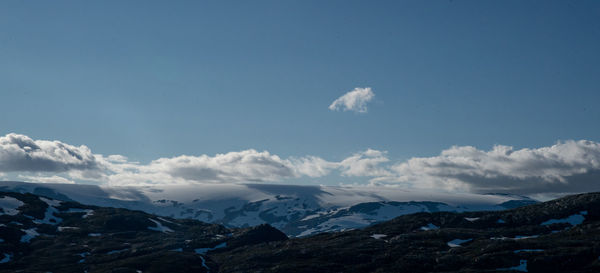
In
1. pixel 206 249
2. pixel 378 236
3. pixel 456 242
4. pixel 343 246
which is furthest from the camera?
pixel 206 249

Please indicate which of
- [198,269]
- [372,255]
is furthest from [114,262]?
[372,255]

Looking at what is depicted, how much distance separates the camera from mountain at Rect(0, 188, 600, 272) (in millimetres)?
86312

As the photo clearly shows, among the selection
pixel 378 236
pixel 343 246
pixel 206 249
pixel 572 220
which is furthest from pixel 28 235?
pixel 572 220

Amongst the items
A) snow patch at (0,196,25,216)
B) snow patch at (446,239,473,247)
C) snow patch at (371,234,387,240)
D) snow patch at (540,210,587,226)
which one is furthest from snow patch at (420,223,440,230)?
snow patch at (0,196,25,216)

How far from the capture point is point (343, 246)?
11681 centimetres

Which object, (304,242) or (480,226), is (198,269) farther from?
(480,226)

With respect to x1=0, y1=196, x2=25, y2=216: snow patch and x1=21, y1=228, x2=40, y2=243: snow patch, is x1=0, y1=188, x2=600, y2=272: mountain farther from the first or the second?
x1=0, y1=196, x2=25, y2=216: snow patch

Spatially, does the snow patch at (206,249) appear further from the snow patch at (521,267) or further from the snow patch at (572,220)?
the snow patch at (572,220)

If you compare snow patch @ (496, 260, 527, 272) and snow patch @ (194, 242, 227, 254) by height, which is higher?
snow patch @ (496, 260, 527, 272)

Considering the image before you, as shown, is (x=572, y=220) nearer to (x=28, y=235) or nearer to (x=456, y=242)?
(x=456, y=242)

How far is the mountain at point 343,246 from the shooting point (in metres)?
86.3

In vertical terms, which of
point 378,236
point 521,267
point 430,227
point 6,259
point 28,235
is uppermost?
point 430,227

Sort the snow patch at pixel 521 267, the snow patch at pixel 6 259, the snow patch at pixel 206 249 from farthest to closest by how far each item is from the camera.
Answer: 1. the snow patch at pixel 206 249
2. the snow patch at pixel 6 259
3. the snow patch at pixel 521 267

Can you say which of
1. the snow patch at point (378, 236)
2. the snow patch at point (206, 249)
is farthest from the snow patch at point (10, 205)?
the snow patch at point (378, 236)
